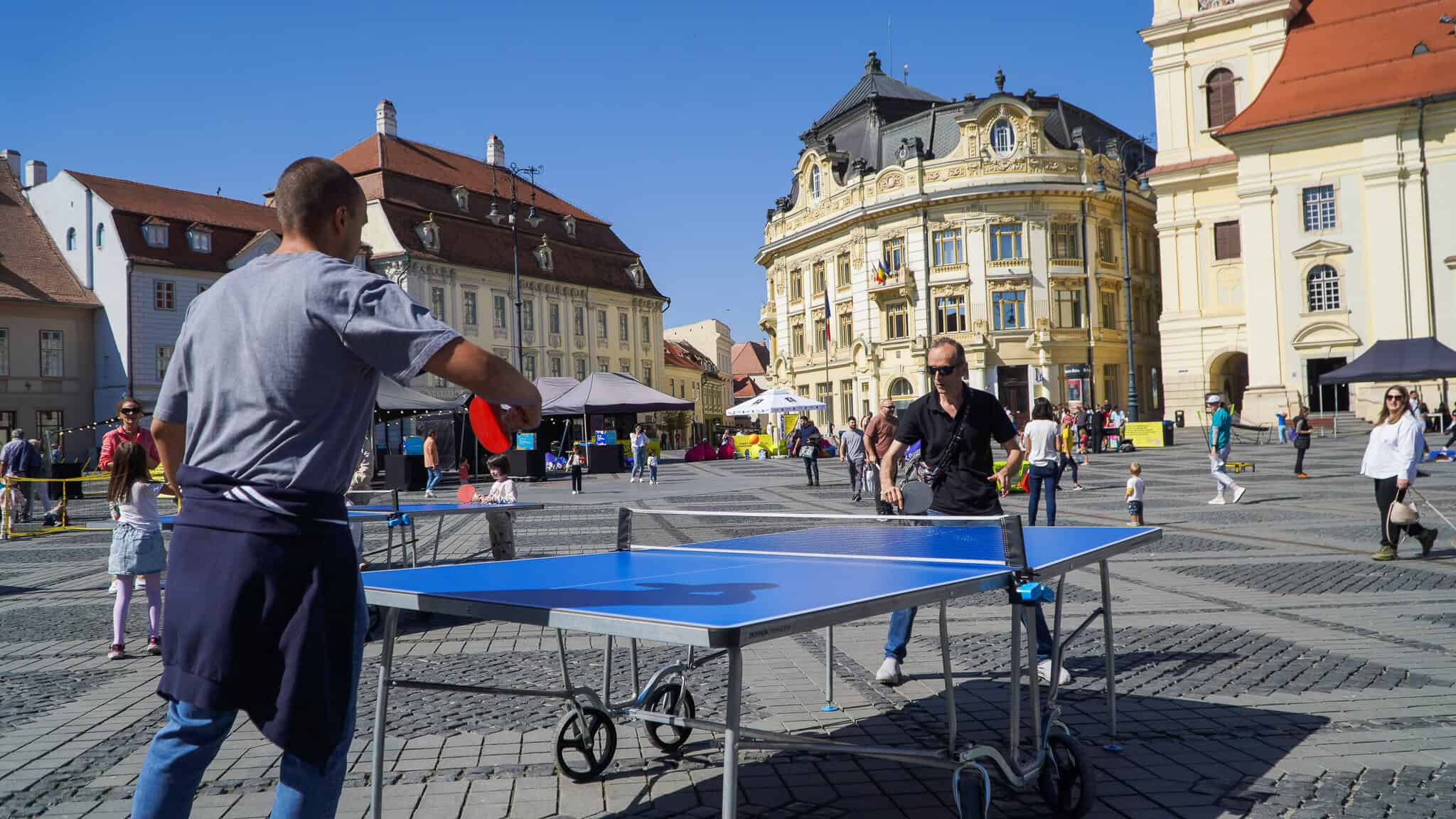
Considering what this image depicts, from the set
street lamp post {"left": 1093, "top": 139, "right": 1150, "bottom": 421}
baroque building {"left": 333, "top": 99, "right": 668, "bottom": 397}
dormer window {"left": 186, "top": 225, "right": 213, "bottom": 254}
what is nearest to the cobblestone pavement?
street lamp post {"left": 1093, "top": 139, "right": 1150, "bottom": 421}

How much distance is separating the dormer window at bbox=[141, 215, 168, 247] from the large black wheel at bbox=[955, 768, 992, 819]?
165 feet

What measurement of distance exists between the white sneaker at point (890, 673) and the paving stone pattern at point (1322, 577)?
4.21 m

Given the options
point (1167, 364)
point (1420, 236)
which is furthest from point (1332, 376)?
point (1167, 364)

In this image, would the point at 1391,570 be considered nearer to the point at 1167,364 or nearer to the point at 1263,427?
the point at 1263,427

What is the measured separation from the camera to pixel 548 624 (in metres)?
2.80

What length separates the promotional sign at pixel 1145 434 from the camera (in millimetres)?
38938

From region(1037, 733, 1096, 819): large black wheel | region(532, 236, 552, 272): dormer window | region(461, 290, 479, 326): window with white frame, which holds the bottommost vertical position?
region(1037, 733, 1096, 819): large black wheel

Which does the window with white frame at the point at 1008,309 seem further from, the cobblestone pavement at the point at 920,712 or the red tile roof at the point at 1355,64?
the cobblestone pavement at the point at 920,712

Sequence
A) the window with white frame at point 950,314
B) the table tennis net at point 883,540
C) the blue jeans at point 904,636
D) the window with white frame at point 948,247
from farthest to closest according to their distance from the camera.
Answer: the window with white frame at point 950,314 → the window with white frame at point 948,247 → the blue jeans at point 904,636 → the table tennis net at point 883,540

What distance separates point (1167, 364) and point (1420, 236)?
11.5 m

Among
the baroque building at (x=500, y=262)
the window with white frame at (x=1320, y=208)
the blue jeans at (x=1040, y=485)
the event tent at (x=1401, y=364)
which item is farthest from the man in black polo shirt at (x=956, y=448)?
the window with white frame at (x=1320, y=208)

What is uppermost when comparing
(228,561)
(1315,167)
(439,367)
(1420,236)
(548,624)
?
(1315,167)

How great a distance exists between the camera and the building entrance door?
41.2 meters

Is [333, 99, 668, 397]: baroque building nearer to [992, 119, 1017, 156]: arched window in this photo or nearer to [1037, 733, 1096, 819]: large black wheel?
[992, 119, 1017, 156]: arched window
